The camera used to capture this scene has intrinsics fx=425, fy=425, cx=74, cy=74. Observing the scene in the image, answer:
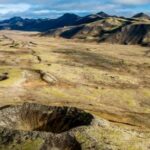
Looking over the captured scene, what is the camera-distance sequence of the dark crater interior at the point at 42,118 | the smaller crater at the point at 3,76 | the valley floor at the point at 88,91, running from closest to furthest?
1. the dark crater interior at the point at 42,118
2. the valley floor at the point at 88,91
3. the smaller crater at the point at 3,76

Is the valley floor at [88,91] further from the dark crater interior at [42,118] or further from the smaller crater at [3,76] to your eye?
the dark crater interior at [42,118]

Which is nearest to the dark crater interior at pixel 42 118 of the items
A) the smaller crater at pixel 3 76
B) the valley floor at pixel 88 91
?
the valley floor at pixel 88 91

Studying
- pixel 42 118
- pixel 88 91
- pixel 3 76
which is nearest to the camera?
pixel 42 118

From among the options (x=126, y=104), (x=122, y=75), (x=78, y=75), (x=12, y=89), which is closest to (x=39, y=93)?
(x=12, y=89)

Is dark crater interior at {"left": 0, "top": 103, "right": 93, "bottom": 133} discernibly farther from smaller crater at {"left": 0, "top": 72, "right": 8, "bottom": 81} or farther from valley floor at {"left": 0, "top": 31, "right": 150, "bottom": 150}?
smaller crater at {"left": 0, "top": 72, "right": 8, "bottom": 81}

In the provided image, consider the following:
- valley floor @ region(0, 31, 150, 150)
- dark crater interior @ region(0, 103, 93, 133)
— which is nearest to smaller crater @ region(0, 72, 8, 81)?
valley floor @ region(0, 31, 150, 150)

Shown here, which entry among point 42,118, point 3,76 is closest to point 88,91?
point 3,76

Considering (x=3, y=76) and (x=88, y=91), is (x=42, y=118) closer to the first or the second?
(x=88, y=91)

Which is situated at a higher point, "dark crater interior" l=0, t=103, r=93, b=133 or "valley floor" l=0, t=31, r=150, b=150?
"dark crater interior" l=0, t=103, r=93, b=133
